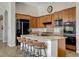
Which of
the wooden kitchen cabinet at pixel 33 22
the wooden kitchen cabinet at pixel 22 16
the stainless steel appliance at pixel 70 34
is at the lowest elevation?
the stainless steel appliance at pixel 70 34

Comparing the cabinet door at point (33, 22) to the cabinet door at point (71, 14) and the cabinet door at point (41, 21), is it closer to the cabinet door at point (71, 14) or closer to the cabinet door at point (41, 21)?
the cabinet door at point (41, 21)

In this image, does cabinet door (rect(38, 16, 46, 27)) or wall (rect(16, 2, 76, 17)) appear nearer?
wall (rect(16, 2, 76, 17))

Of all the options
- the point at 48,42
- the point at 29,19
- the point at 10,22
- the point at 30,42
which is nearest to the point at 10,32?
the point at 10,22

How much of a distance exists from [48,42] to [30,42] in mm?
779

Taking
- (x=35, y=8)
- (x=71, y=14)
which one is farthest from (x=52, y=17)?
(x=35, y=8)

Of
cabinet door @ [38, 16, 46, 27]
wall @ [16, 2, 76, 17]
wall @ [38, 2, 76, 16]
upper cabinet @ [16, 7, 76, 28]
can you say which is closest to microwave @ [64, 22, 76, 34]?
upper cabinet @ [16, 7, 76, 28]

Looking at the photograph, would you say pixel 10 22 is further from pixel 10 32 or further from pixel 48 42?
pixel 48 42

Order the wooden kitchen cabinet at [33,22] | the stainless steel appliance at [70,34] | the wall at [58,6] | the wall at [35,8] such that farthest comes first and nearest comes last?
1. the wooden kitchen cabinet at [33,22]
2. the wall at [35,8]
3. the wall at [58,6]
4. the stainless steel appliance at [70,34]

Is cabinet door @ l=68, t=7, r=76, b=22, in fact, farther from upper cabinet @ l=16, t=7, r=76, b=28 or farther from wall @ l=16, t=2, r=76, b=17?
wall @ l=16, t=2, r=76, b=17

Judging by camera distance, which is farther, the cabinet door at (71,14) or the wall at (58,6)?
the wall at (58,6)

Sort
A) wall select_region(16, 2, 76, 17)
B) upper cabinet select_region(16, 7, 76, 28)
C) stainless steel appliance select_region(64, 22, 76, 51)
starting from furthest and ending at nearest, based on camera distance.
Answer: wall select_region(16, 2, 76, 17)
upper cabinet select_region(16, 7, 76, 28)
stainless steel appliance select_region(64, 22, 76, 51)

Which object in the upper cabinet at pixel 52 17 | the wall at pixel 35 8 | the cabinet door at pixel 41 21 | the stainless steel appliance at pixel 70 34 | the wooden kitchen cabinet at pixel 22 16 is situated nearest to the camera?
the stainless steel appliance at pixel 70 34

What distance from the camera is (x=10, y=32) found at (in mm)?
7598

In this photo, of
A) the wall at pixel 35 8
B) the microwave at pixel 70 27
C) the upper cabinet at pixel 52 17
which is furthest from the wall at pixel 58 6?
the microwave at pixel 70 27
